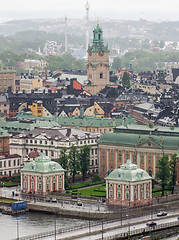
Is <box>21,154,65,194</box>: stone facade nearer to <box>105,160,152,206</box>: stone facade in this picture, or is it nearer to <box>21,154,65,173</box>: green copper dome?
<box>21,154,65,173</box>: green copper dome

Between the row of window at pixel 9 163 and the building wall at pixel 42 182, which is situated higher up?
the row of window at pixel 9 163

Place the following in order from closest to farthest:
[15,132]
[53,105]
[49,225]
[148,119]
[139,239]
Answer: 1. [139,239]
2. [49,225]
3. [15,132]
4. [148,119]
5. [53,105]

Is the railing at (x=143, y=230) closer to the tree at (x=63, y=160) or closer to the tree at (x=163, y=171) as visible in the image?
the tree at (x=163, y=171)

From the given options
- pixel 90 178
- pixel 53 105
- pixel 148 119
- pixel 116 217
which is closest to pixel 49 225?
pixel 116 217

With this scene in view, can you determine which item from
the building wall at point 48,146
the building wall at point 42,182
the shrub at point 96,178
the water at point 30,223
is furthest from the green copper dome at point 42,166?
the building wall at point 48,146

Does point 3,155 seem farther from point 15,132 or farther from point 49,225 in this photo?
point 49,225

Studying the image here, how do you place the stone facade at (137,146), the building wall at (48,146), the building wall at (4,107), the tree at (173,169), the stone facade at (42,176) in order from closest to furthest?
the stone facade at (42,176) → the tree at (173,169) → the stone facade at (137,146) → the building wall at (48,146) → the building wall at (4,107)

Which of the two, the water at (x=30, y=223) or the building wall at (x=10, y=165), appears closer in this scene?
the water at (x=30, y=223)
